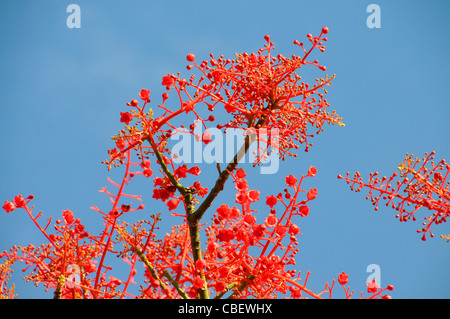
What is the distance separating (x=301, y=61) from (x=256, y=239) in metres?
1.86

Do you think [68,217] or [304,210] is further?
[68,217]

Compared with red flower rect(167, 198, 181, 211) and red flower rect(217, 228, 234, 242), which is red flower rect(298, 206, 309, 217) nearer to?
red flower rect(217, 228, 234, 242)

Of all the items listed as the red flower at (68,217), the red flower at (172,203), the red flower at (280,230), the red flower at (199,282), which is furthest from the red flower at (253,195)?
the red flower at (68,217)

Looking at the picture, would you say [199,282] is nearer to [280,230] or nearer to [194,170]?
[280,230]

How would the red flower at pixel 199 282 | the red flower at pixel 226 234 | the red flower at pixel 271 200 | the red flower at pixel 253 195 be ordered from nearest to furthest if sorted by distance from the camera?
the red flower at pixel 199 282 < the red flower at pixel 226 234 < the red flower at pixel 253 195 < the red flower at pixel 271 200

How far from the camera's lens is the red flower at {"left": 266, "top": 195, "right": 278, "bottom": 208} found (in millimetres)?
4164

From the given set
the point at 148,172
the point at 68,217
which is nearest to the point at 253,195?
the point at 148,172

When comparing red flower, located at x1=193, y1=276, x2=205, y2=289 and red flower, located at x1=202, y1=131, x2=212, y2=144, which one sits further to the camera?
red flower, located at x1=202, y1=131, x2=212, y2=144

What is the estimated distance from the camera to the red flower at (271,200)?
416 cm

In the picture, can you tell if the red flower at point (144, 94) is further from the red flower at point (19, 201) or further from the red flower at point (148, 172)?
the red flower at point (19, 201)

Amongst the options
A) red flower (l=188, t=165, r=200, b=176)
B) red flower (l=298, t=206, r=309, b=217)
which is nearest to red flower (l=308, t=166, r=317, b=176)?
red flower (l=298, t=206, r=309, b=217)

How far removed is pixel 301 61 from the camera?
4367 mm

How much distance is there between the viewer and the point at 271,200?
164 inches

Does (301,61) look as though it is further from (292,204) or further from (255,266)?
(255,266)
